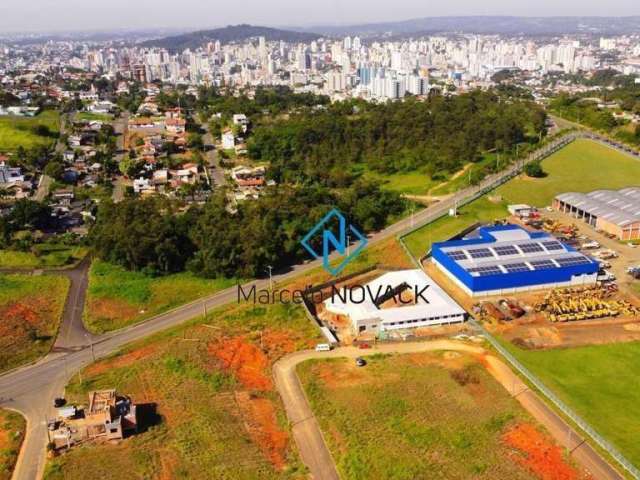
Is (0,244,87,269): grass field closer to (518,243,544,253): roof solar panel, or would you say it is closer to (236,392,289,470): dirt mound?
(236,392,289,470): dirt mound

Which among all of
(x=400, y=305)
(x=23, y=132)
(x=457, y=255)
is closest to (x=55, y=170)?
(x=23, y=132)

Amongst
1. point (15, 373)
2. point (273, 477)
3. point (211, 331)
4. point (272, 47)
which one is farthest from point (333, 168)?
point (272, 47)

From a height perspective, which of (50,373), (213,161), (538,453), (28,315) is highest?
(538,453)

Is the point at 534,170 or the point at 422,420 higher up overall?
the point at 534,170

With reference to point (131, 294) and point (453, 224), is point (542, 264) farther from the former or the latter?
point (131, 294)

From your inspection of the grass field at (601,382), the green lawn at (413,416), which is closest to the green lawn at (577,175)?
the grass field at (601,382)

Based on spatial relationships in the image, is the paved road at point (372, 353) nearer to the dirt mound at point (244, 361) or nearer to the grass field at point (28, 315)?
the dirt mound at point (244, 361)

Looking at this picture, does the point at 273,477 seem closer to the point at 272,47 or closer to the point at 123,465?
the point at 123,465
